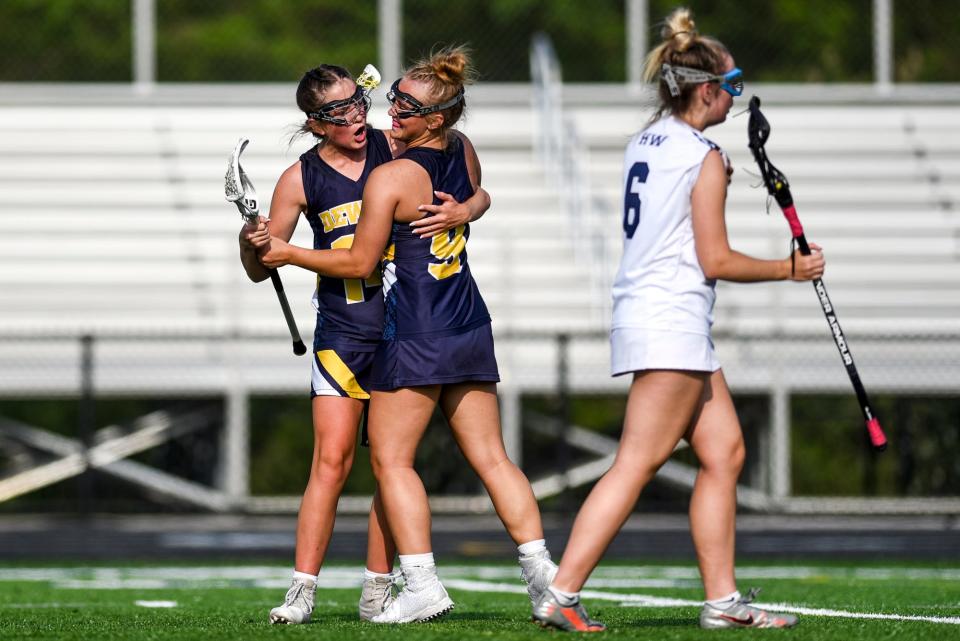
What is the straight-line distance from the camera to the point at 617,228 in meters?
15.0

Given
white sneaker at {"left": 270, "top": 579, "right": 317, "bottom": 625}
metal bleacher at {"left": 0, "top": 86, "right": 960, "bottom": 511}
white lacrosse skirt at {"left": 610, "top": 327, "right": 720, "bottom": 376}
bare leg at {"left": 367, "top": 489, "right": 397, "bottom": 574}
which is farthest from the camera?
metal bleacher at {"left": 0, "top": 86, "right": 960, "bottom": 511}

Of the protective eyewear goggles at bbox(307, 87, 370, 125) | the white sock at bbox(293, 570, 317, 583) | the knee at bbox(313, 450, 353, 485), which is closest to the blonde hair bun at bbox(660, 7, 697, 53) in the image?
the protective eyewear goggles at bbox(307, 87, 370, 125)

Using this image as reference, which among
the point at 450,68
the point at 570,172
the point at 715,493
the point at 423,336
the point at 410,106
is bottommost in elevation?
the point at 715,493

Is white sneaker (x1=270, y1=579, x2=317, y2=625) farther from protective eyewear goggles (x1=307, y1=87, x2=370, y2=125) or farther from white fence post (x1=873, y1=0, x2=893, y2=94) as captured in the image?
white fence post (x1=873, y1=0, x2=893, y2=94)

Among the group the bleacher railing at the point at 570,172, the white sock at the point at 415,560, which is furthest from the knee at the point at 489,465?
the bleacher railing at the point at 570,172

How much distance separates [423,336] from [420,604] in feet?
2.79

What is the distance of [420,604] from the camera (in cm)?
514

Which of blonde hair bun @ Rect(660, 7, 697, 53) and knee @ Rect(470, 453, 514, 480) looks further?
knee @ Rect(470, 453, 514, 480)

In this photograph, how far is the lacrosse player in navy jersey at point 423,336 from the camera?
5.04 metres

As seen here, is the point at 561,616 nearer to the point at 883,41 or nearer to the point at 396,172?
the point at 396,172

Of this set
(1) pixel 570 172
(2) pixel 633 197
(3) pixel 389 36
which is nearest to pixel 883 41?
(1) pixel 570 172

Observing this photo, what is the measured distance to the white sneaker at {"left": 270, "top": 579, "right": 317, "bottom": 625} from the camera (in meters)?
5.25

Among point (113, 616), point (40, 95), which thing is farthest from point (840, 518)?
point (40, 95)

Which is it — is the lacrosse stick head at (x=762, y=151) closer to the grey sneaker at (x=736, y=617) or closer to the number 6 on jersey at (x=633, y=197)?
the number 6 on jersey at (x=633, y=197)
